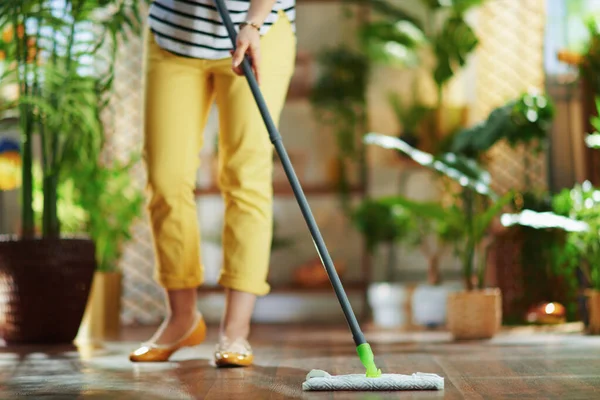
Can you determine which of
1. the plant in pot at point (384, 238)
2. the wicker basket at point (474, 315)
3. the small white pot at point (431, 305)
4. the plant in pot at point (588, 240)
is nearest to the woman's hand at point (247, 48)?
the wicker basket at point (474, 315)

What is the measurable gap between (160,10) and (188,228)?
1.67 feet

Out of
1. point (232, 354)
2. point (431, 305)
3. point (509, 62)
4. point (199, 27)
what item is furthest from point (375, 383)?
point (509, 62)

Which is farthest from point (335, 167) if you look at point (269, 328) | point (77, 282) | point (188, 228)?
point (188, 228)

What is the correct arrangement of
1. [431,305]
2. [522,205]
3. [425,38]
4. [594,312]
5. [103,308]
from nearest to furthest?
[594,312] < [103,308] < [522,205] < [431,305] < [425,38]

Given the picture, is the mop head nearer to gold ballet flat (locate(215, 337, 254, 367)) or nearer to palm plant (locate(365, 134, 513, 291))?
gold ballet flat (locate(215, 337, 254, 367))

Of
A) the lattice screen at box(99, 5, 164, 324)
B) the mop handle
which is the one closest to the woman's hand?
the mop handle

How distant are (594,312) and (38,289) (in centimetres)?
183

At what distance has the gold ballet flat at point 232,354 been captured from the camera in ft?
5.87

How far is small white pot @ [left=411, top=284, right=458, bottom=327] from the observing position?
12.1 feet

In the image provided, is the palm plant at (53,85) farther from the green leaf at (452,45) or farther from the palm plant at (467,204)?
the green leaf at (452,45)

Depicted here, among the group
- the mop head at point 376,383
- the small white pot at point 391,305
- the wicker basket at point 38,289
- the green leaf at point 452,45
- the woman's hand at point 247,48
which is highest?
the green leaf at point 452,45

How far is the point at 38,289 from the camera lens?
8.49 ft

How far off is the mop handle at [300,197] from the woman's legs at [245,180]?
171 mm

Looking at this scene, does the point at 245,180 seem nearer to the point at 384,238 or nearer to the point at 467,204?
the point at 467,204
